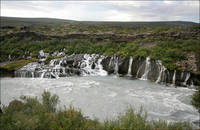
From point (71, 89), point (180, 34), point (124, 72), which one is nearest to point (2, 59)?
point (71, 89)

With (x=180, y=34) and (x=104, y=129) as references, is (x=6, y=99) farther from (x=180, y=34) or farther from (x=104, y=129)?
(x=180, y=34)

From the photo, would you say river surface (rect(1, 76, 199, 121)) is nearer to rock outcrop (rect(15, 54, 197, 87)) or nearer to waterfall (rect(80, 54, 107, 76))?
rock outcrop (rect(15, 54, 197, 87))

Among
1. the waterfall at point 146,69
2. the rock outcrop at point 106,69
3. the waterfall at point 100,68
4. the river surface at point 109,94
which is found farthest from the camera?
the waterfall at point 100,68

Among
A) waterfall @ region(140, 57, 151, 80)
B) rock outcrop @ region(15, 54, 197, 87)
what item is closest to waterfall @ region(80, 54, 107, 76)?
rock outcrop @ region(15, 54, 197, 87)

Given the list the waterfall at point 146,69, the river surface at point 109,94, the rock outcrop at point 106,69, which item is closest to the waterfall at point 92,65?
the rock outcrop at point 106,69

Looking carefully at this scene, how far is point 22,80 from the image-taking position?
2227 cm

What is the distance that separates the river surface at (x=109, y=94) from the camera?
1360cm

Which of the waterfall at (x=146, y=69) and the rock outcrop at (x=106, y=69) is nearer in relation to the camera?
the rock outcrop at (x=106, y=69)

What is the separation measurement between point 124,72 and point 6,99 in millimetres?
15875

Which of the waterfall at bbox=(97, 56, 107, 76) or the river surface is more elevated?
the waterfall at bbox=(97, 56, 107, 76)

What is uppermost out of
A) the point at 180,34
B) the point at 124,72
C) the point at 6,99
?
the point at 180,34

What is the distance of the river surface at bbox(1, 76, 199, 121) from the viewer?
13602 mm

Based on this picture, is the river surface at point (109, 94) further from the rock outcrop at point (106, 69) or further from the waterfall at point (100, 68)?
the waterfall at point (100, 68)

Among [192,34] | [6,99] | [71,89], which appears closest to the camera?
[6,99]
